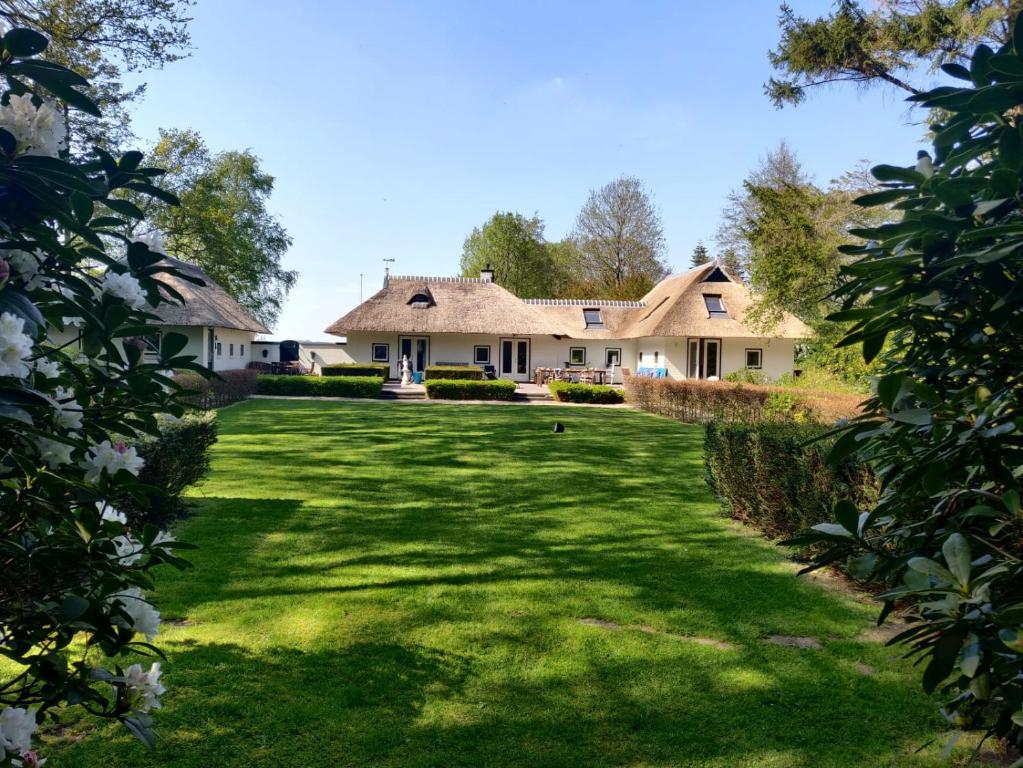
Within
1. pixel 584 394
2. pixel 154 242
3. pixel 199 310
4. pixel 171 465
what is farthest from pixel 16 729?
pixel 199 310

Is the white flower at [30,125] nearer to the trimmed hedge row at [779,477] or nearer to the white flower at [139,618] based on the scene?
the white flower at [139,618]

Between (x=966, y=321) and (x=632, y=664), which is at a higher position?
(x=966, y=321)

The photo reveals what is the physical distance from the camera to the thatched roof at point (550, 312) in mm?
33656

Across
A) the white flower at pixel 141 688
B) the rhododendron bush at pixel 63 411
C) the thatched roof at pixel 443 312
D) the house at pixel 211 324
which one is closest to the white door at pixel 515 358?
the thatched roof at pixel 443 312

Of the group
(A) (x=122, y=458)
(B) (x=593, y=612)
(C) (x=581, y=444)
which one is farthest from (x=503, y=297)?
(A) (x=122, y=458)

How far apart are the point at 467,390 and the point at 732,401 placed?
11.5m

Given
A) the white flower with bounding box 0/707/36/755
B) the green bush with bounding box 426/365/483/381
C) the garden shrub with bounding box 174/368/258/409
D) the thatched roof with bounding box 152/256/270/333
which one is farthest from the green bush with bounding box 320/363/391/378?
the white flower with bounding box 0/707/36/755

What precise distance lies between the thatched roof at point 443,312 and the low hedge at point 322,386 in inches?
347

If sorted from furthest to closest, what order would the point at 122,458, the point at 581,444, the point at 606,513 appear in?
the point at 581,444
the point at 606,513
the point at 122,458

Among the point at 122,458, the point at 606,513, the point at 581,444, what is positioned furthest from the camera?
the point at 581,444

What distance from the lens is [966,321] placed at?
1783 mm

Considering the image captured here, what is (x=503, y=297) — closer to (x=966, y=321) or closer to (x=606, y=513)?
(x=606, y=513)

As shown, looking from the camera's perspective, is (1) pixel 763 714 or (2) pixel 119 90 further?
(2) pixel 119 90

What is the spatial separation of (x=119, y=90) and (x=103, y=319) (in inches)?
959
